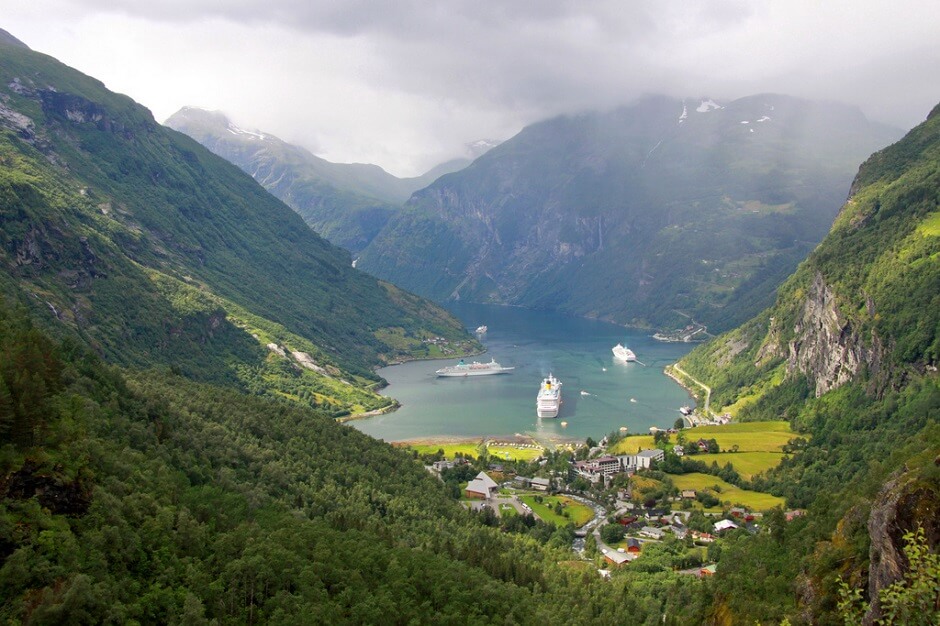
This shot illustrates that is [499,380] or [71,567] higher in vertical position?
[499,380]

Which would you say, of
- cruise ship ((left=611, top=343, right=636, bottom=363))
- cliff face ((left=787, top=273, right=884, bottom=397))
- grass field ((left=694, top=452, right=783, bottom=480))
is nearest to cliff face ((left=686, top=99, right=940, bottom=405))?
cliff face ((left=787, top=273, right=884, bottom=397))

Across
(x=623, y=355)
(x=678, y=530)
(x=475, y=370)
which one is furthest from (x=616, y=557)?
(x=623, y=355)

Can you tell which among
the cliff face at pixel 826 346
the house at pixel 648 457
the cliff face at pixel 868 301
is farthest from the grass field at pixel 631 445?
the cliff face at pixel 826 346

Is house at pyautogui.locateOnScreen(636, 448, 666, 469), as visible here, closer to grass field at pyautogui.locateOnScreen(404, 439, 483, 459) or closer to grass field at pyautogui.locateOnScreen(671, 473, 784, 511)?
grass field at pyautogui.locateOnScreen(671, 473, 784, 511)

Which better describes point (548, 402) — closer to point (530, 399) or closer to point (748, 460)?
point (530, 399)

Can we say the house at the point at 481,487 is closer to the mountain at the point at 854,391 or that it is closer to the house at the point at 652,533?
the house at the point at 652,533

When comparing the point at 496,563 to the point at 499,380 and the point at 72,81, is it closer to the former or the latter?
the point at 499,380

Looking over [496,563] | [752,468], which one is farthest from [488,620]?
[752,468]
